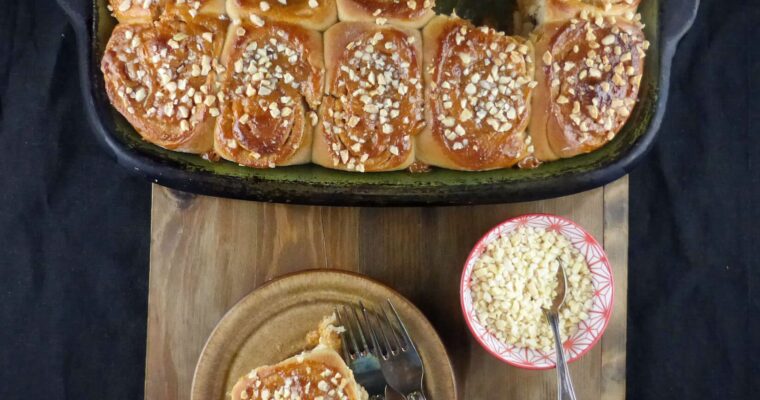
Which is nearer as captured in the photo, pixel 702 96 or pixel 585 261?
pixel 585 261

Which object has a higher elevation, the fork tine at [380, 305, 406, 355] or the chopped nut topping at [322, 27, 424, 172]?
the chopped nut topping at [322, 27, 424, 172]

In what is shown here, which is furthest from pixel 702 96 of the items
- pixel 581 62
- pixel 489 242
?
pixel 489 242

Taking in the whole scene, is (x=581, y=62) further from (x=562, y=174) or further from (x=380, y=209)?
(x=380, y=209)

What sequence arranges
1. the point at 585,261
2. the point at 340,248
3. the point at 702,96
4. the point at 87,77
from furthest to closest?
1. the point at 702,96
2. the point at 340,248
3. the point at 585,261
4. the point at 87,77

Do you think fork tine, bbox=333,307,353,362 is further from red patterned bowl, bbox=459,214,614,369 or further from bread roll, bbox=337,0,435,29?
bread roll, bbox=337,0,435,29

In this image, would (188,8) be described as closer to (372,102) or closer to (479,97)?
(372,102)

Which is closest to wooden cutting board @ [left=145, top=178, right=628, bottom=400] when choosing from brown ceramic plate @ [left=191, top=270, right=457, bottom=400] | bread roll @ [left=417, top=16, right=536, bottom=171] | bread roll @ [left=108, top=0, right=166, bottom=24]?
brown ceramic plate @ [left=191, top=270, right=457, bottom=400]

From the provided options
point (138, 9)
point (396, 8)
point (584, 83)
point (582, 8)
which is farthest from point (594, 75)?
point (138, 9)
